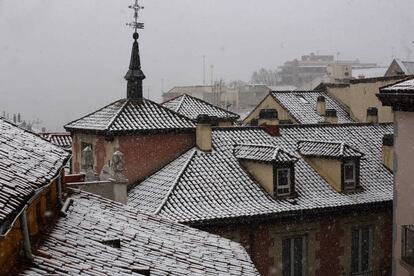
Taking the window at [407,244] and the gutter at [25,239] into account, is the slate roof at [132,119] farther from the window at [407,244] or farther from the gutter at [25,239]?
the gutter at [25,239]

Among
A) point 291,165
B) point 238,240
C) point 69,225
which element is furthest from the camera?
point 291,165

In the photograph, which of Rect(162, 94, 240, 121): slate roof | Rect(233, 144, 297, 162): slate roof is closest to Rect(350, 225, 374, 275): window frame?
Rect(233, 144, 297, 162): slate roof

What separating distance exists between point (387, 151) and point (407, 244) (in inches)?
250

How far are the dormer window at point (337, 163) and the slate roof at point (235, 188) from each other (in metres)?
0.23

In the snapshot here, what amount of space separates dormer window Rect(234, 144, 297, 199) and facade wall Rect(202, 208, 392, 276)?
105cm

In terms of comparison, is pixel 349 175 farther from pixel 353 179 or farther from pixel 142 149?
pixel 142 149

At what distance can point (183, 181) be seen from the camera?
17.7m

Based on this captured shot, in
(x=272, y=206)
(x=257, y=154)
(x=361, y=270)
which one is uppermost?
(x=257, y=154)

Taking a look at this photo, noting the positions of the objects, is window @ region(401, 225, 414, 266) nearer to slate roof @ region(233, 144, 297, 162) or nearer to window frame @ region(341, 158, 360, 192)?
window frame @ region(341, 158, 360, 192)

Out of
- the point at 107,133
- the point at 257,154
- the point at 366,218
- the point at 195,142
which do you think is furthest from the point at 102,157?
the point at 366,218

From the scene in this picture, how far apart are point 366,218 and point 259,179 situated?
3750 mm

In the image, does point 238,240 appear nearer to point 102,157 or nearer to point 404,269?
point 404,269

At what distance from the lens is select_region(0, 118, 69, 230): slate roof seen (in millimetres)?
6715

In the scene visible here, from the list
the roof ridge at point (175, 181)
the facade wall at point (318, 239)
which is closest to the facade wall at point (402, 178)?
the facade wall at point (318, 239)
